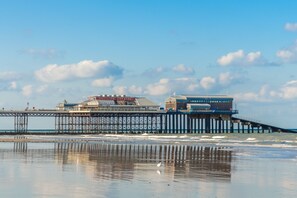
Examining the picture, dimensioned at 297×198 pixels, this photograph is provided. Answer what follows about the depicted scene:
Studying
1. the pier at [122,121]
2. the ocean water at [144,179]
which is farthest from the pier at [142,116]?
the ocean water at [144,179]

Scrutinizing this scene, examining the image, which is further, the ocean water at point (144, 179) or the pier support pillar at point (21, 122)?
the pier support pillar at point (21, 122)

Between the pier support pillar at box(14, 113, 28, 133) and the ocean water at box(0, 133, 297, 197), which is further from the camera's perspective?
the pier support pillar at box(14, 113, 28, 133)

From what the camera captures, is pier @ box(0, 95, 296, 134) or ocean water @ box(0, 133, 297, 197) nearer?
ocean water @ box(0, 133, 297, 197)

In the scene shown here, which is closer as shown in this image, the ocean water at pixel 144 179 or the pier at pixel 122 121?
the ocean water at pixel 144 179

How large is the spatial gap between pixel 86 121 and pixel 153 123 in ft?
38.1

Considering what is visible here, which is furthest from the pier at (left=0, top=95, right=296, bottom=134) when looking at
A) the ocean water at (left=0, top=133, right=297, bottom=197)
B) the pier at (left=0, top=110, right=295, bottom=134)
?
the ocean water at (left=0, top=133, right=297, bottom=197)

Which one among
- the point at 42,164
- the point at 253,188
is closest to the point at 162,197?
the point at 253,188

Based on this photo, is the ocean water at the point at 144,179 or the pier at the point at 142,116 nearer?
the ocean water at the point at 144,179

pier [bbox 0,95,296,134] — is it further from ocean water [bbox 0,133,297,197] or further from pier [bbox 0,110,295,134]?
ocean water [bbox 0,133,297,197]

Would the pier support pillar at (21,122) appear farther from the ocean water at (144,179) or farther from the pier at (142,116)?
the ocean water at (144,179)

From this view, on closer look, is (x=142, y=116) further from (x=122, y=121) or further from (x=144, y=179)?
(x=144, y=179)

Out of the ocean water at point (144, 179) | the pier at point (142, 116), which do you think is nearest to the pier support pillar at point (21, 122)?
the pier at point (142, 116)

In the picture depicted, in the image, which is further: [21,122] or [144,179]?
[21,122]

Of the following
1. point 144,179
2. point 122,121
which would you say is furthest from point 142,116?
point 144,179
